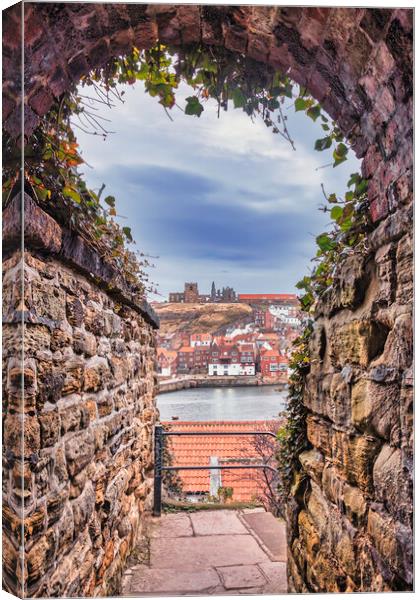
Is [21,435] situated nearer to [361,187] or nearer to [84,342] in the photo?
[84,342]

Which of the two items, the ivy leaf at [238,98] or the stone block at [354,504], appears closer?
the stone block at [354,504]

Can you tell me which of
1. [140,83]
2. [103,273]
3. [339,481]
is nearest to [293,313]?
[339,481]

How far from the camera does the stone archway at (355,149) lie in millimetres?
1336

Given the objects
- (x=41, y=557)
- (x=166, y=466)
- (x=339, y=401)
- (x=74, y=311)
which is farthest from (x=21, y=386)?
(x=166, y=466)

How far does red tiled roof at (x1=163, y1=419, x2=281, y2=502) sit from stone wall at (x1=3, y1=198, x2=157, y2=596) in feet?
1.74

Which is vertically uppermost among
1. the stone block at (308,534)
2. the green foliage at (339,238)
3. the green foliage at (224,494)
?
the green foliage at (339,238)

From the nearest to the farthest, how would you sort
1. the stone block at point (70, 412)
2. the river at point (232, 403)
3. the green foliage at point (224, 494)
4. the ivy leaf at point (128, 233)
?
the stone block at point (70, 412)
the ivy leaf at point (128, 233)
the river at point (232, 403)
the green foliage at point (224, 494)

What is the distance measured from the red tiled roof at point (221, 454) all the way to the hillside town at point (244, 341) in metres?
0.33

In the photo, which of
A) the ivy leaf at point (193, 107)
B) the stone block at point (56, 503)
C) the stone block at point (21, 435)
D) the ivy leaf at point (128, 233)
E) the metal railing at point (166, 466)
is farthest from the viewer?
the metal railing at point (166, 466)

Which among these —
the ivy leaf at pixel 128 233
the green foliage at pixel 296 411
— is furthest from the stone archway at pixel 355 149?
the ivy leaf at pixel 128 233

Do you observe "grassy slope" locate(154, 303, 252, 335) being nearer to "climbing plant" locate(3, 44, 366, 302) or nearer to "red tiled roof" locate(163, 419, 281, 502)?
"climbing plant" locate(3, 44, 366, 302)

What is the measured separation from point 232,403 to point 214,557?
660 mm

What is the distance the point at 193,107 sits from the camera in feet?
5.75

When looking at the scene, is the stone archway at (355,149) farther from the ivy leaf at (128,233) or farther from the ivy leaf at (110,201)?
the ivy leaf at (128,233)
